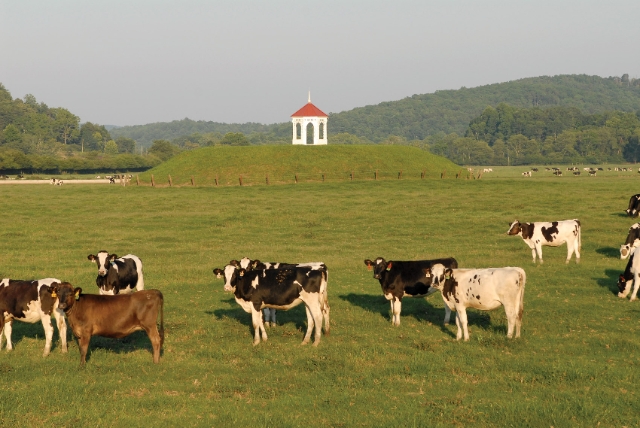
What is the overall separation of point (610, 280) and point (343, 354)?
13.9 metres

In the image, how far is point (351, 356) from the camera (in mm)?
15617

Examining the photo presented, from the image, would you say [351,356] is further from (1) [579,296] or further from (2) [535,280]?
(2) [535,280]

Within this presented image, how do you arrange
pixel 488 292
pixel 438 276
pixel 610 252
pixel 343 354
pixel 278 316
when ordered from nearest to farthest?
1. pixel 343 354
2. pixel 488 292
3. pixel 438 276
4. pixel 278 316
5. pixel 610 252

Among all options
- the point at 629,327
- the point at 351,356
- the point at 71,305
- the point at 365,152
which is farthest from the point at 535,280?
the point at 365,152

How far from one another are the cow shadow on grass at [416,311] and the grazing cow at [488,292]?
83cm

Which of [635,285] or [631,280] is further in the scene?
[631,280]

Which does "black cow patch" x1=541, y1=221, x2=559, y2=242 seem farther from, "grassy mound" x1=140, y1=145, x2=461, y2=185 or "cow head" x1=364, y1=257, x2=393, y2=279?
"grassy mound" x1=140, y1=145, x2=461, y2=185

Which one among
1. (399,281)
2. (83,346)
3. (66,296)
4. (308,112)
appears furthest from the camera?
(308,112)

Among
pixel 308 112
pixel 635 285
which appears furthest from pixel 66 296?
pixel 308 112

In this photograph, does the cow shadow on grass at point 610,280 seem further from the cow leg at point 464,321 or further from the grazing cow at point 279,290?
the grazing cow at point 279,290

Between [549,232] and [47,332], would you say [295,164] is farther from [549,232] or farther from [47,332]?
[47,332]

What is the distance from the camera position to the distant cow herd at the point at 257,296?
15062 millimetres

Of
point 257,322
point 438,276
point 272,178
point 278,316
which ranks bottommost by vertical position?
point 278,316

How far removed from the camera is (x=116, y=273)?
2044 centimetres
